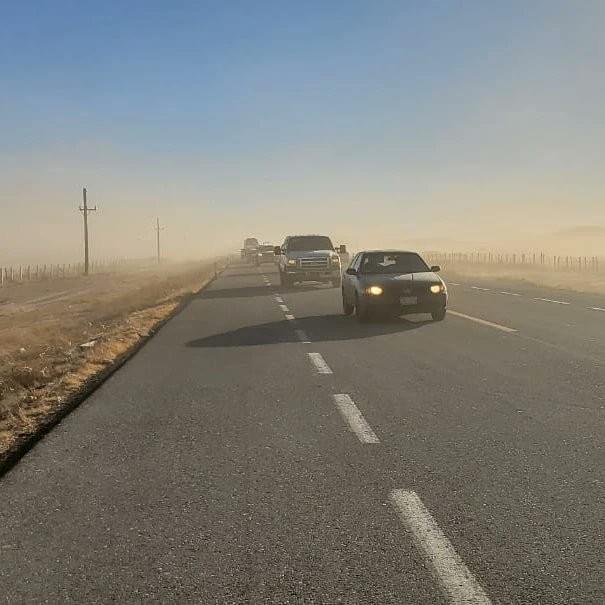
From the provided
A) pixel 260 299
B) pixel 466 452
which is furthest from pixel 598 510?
pixel 260 299

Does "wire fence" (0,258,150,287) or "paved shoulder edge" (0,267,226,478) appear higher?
"paved shoulder edge" (0,267,226,478)

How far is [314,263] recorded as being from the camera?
90.7 feet

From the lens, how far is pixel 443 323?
1445 cm

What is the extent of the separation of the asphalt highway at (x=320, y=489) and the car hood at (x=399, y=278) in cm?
511

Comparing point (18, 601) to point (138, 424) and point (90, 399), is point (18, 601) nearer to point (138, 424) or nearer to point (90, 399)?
point (138, 424)

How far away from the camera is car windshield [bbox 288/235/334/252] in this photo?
28.9 m

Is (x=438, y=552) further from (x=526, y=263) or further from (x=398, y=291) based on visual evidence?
(x=526, y=263)

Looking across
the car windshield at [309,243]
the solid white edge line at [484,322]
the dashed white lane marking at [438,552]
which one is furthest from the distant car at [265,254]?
the dashed white lane marking at [438,552]

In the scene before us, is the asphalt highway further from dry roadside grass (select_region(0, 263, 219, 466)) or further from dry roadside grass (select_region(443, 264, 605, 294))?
dry roadside grass (select_region(443, 264, 605, 294))

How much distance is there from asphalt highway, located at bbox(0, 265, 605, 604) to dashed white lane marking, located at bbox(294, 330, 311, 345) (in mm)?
2445

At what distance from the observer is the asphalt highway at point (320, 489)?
318 centimetres

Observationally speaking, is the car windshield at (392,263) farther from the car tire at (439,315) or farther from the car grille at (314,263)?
the car grille at (314,263)

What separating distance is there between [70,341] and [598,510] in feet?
44.9

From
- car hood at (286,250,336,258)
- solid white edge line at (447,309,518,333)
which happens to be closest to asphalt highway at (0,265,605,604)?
solid white edge line at (447,309,518,333)
